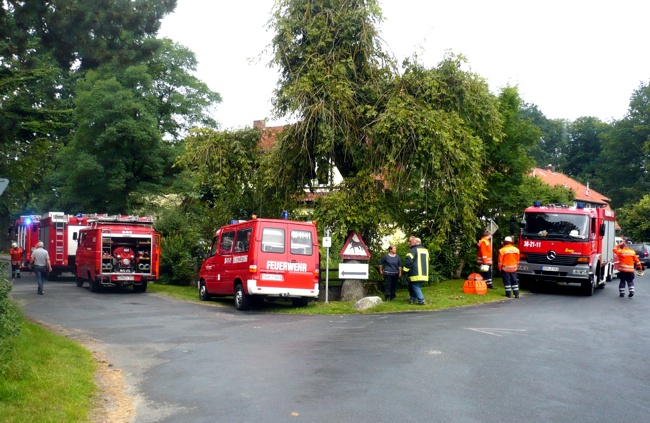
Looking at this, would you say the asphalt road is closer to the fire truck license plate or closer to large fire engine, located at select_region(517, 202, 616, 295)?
large fire engine, located at select_region(517, 202, 616, 295)

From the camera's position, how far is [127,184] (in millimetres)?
38188

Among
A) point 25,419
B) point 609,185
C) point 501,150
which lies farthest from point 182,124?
point 609,185

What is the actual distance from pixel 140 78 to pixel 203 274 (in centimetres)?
1951

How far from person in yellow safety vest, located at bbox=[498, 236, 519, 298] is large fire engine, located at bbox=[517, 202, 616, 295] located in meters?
1.74

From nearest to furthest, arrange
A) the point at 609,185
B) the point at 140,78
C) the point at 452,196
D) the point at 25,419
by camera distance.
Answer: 1. the point at 25,419
2. the point at 452,196
3. the point at 140,78
4. the point at 609,185

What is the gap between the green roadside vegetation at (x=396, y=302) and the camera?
18.4 m

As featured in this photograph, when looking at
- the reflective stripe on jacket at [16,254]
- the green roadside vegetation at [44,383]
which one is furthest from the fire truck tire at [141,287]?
the green roadside vegetation at [44,383]

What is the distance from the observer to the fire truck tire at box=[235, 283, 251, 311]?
60.5ft

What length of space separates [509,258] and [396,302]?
3820mm

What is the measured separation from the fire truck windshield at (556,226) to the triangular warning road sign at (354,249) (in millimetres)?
6159

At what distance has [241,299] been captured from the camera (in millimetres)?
18625

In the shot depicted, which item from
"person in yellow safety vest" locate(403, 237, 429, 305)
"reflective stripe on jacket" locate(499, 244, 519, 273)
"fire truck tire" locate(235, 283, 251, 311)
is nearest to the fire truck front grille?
"reflective stripe on jacket" locate(499, 244, 519, 273)

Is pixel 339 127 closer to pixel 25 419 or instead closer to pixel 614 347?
pixel 614 347

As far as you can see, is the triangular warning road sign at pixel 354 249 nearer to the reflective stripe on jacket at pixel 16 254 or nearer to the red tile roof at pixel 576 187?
the reflective stripe on jacket at pixel 16 254
